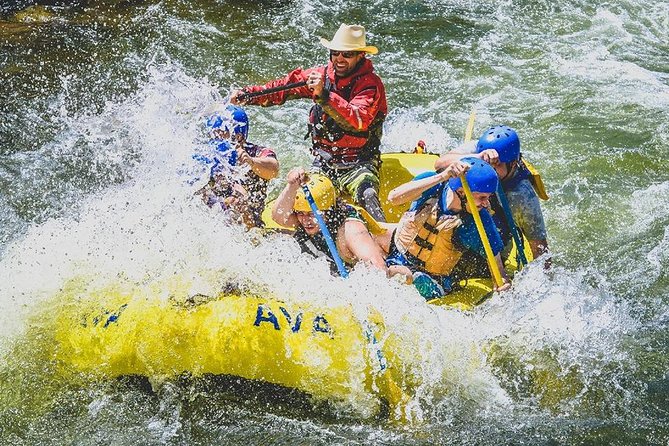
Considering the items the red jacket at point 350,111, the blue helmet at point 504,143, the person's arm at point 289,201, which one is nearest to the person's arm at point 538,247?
the blue helmet at point 504,143

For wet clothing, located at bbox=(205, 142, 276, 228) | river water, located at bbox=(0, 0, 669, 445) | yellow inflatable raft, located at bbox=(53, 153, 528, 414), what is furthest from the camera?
wet clothing, located at bbox=(205, 142, 276, 228)

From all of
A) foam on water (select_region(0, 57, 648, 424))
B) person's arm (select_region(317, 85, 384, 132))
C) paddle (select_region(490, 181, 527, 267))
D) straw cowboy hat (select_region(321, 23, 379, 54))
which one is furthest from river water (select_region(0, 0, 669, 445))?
straw cowboy hat (select_region(321, 23, 379, 54))

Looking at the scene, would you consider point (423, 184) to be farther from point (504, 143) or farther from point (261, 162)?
point (261, 162)

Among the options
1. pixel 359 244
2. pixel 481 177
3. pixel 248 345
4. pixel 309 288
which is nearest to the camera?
pixel 248 345

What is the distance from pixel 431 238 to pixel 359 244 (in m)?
0.45

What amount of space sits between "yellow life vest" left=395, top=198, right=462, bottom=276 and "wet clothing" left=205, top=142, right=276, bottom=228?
41.9 inches

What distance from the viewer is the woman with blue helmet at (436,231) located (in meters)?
5.05

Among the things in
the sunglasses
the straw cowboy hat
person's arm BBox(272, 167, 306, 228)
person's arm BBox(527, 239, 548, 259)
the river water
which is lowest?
the river water

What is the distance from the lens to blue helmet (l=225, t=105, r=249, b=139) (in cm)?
551

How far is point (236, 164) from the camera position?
216 inches

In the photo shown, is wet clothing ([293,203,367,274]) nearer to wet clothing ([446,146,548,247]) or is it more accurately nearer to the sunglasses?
wet clothing ([446,146,548,247])

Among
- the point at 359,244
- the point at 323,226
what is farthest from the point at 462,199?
the point at 323,226

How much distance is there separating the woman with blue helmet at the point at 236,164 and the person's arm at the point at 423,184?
3.04ft

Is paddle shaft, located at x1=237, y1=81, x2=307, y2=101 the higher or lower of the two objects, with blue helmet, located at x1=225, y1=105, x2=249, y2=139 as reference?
lower
